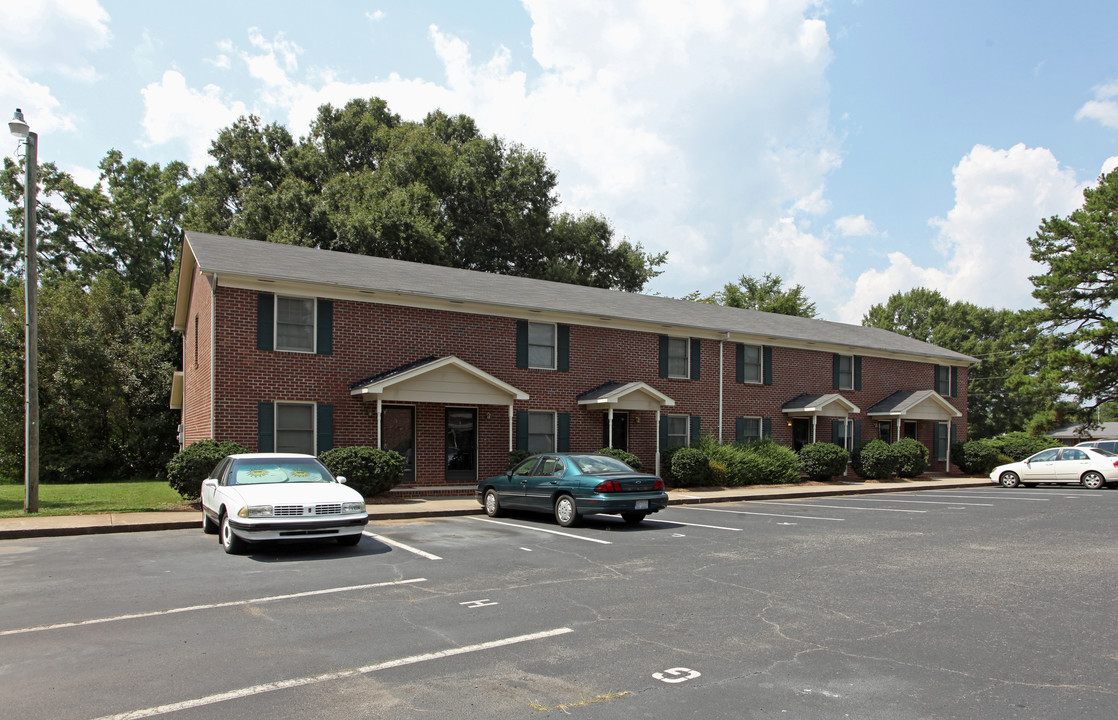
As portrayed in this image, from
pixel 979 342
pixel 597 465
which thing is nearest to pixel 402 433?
pixel 597 465

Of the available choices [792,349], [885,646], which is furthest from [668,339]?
[885,646]

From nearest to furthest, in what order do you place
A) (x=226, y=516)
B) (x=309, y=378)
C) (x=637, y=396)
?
(x=226, y=516) < (x=309, y=378) < (x=637, y=396)

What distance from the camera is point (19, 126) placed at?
1429 cm

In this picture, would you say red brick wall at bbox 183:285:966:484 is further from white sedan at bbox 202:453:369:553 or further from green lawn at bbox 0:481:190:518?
white sedan at bbox 202:453:369:553

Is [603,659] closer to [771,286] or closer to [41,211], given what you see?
[41,211]

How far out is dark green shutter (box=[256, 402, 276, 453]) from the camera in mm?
17609

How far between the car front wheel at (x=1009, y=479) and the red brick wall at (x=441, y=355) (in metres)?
7.40

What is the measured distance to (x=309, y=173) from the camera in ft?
138

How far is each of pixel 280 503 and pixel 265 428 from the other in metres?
7.99

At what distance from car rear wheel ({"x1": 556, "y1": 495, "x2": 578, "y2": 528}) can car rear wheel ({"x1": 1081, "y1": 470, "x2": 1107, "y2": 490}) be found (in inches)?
801

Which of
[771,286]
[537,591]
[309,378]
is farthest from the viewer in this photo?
[771,286]

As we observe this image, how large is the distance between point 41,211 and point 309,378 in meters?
34.7

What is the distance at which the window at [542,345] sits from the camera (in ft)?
72.5

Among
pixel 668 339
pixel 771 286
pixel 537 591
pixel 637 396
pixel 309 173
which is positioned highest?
pixel 309 173
